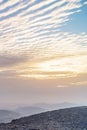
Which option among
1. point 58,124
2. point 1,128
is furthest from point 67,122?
point 1,128

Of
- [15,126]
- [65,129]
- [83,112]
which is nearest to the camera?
[65,129]

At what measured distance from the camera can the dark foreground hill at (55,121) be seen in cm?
5431

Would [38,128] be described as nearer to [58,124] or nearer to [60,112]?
[58,124]

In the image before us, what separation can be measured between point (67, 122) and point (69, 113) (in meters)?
6.32

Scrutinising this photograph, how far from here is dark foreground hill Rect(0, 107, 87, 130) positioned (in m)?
54.3

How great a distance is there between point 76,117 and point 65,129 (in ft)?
25.3

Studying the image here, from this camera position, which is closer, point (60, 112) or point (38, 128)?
point (38, 128)

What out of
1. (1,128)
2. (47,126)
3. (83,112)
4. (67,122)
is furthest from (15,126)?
(83,112)

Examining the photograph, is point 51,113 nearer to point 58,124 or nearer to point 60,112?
point 60,112

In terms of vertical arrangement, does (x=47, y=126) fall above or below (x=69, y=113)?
below

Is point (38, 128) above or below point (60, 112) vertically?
below

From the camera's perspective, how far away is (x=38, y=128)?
53.9 meters

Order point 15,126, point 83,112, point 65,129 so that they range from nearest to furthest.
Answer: point 65,129 < point 15,126 < point 83,112

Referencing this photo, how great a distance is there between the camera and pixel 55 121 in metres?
58.1
